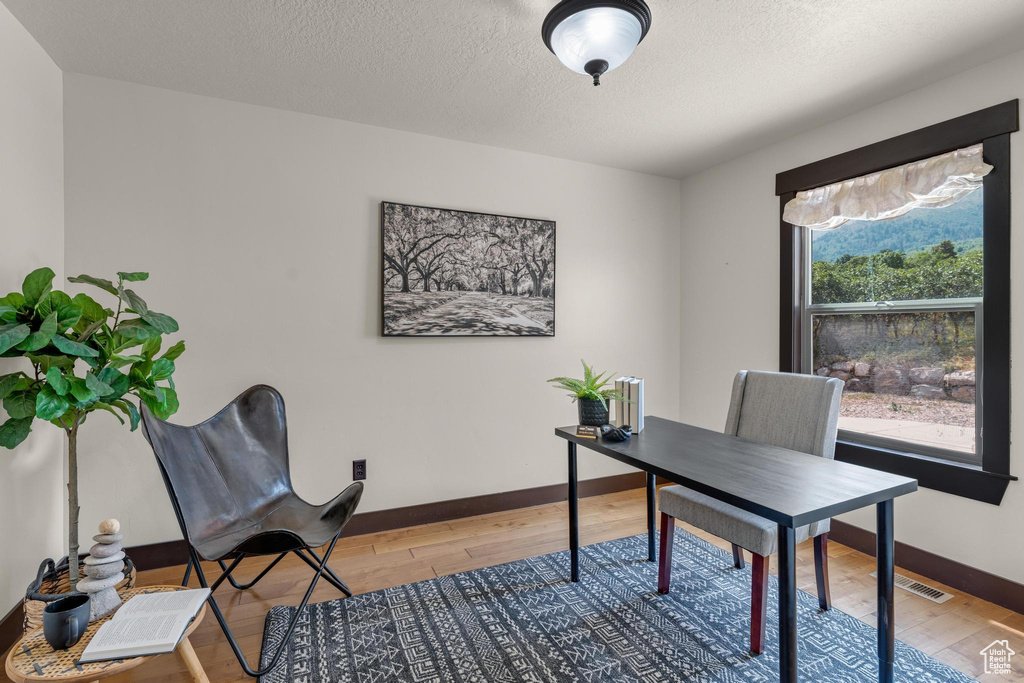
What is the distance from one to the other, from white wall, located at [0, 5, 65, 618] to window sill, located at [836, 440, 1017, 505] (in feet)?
12.9

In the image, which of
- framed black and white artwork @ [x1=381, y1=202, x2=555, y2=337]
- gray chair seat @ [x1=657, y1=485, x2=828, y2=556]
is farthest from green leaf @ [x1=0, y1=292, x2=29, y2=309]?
gray chair seat @ [x1=657, y1=485, x2=828, y2=556]

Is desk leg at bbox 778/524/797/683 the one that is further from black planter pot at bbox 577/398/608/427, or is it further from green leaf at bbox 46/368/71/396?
green leaf at bbox 46/368/71/396

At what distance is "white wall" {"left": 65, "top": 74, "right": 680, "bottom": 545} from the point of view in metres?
2.46

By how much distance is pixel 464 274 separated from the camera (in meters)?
3.19

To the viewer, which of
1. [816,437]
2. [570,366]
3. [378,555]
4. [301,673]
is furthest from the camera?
[570,366]

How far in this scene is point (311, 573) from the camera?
251 centimetres

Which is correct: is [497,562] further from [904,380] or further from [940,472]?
[904,380]

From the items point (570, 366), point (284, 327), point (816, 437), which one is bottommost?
point (816, 437)

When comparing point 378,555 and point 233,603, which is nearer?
point 233,603

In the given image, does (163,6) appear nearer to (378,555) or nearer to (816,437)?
(378,555)

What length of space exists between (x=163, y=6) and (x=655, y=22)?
189 centimetres

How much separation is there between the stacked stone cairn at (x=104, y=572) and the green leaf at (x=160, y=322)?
2.13 ft

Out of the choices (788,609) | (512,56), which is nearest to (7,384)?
(512,56)

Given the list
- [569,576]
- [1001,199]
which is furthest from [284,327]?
[1001,199]
